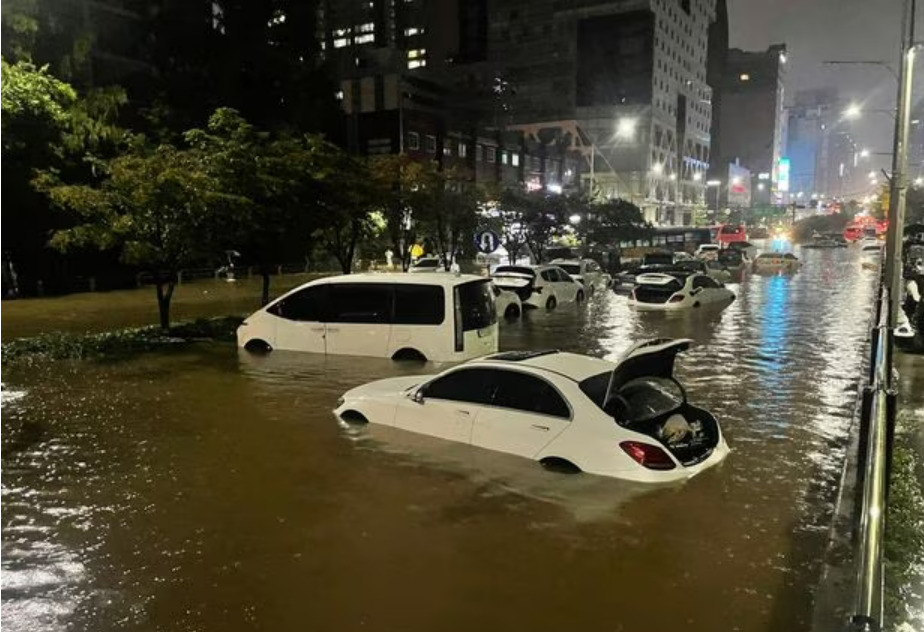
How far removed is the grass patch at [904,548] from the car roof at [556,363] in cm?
322

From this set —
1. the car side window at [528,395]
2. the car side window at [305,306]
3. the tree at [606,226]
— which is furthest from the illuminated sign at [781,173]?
the car side window at [528,395]

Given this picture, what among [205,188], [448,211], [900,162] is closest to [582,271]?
[448,211]

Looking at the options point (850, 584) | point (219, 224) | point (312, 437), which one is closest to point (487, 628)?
point (850, 584)

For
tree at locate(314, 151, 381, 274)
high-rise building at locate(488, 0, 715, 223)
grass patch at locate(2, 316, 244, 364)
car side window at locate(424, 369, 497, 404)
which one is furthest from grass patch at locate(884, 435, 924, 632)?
high-rise building at locate(488, 0, 715, 223)

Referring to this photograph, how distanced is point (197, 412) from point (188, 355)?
17.7 feet

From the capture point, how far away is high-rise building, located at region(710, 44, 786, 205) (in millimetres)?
187125

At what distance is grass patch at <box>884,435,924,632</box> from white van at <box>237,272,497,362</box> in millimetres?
7833

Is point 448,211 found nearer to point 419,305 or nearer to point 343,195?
point 343,195

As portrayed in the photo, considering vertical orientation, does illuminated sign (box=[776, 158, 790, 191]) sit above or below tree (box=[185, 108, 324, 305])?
above

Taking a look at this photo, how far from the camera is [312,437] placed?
34.6 feet

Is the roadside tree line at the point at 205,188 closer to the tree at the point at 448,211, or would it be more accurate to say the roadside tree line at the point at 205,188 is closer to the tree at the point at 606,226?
the tree at the point at 448,211

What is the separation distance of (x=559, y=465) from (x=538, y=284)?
1836 cm

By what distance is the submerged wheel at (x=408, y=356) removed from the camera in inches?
608

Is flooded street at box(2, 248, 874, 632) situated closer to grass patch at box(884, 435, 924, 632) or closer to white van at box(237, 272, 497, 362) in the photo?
grass patch at box(884, 435, 924, 632)
